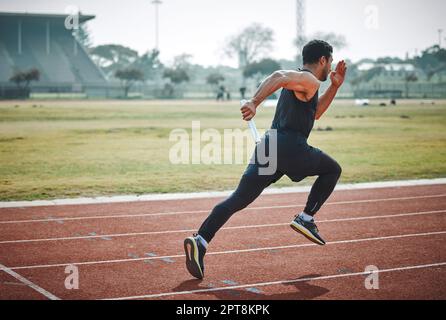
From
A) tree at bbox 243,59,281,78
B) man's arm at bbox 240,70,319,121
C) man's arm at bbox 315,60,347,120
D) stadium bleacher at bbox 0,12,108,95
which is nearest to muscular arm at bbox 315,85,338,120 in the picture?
man's arm at bbox 315,60,347,120

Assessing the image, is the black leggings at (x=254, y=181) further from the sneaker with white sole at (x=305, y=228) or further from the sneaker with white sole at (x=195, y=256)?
the sneaker with white sole at (x=305, y=228)

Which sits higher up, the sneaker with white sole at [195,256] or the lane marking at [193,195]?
the sneaker with white sole at [195,256]

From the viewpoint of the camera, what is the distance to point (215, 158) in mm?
17250

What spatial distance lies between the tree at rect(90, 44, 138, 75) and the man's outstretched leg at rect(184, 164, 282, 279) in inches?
4872

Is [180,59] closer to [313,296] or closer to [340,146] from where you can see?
[340,146]

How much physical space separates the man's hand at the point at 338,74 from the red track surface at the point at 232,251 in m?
1.77

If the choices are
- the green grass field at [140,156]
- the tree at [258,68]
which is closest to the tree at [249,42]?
the tree at [258,68]

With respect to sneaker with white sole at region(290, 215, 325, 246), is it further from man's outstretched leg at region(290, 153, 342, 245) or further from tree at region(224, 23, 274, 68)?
tree at region(224, 23, 274, 68)

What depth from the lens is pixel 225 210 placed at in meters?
5.82

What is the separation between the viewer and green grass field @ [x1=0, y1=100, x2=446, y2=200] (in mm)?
12531

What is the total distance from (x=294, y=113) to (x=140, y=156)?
12.2 m

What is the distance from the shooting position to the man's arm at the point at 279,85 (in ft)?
17.4

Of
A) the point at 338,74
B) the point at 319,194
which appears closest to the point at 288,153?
the point at 319,194
